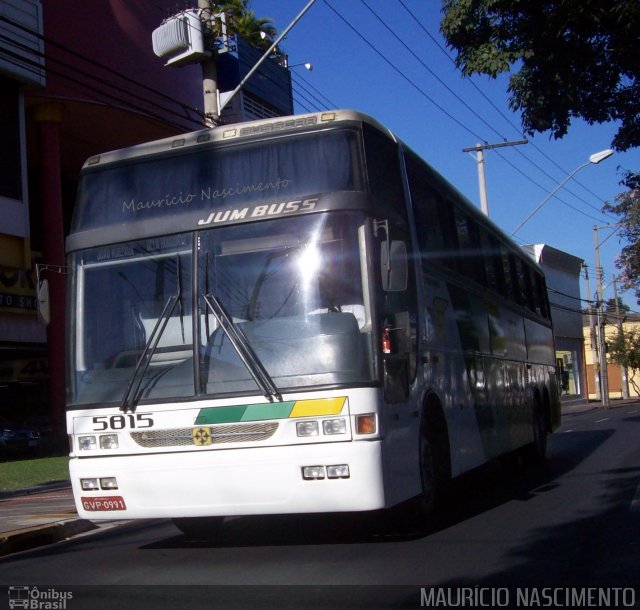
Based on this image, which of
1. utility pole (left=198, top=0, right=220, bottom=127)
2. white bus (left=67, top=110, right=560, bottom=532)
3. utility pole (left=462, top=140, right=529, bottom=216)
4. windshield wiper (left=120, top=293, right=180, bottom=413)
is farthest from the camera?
utility pole (left=462, top=140, right=529, bottom=216)

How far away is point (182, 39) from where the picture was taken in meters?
16.3

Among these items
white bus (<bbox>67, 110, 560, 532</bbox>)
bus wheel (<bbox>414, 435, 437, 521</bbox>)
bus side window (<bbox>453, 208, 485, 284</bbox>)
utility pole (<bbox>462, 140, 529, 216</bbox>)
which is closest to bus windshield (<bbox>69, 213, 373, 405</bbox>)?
white bus (<bbox>67, 110, 560, 532</bbox>)

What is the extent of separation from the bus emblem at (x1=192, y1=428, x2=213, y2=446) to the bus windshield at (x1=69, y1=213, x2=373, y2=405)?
0.31 meters

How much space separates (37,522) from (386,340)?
17.9 feet

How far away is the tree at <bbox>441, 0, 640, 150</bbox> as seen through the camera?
353 inches

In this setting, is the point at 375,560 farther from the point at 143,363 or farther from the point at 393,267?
the point at 143,363

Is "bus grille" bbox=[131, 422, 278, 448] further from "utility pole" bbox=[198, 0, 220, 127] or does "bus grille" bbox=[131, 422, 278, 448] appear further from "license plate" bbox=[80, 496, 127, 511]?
"utility pole" bbox=[198, 0, 220, 127]

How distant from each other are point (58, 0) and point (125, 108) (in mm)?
3108

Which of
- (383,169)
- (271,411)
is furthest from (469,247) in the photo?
(271,411)

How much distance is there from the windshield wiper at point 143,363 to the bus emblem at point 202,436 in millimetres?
602

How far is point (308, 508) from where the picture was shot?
705 centimetres

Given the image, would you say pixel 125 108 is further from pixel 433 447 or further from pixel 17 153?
pixel 433 447

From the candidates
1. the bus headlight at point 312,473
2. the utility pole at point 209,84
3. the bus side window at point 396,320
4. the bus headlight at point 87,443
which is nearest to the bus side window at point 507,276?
the bus side window at point 396,320

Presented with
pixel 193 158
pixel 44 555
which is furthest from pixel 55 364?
pixel 193 158
